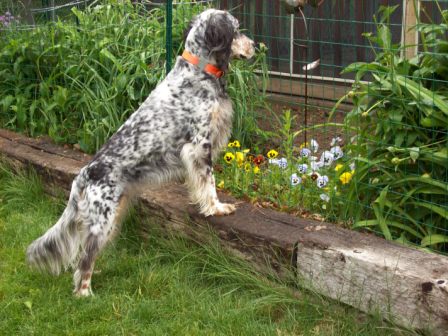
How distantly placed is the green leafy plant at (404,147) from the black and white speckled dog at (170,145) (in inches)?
34.8

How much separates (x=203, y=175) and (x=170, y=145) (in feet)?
0.96

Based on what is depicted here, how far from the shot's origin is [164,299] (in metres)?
4.54

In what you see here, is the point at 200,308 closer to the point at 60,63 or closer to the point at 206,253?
the point at 206,253

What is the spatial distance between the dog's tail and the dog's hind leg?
0.42 feet

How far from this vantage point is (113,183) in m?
4.86

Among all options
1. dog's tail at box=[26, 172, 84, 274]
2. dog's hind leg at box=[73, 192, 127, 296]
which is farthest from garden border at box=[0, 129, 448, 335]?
dog's tail at box=[26, 172, 84, 274]

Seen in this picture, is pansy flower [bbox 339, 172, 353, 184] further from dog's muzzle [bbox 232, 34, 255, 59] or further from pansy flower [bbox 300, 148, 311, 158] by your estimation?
dog's muzzle [bbox 232, 34, 255, 59]

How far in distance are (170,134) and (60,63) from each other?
106 inches

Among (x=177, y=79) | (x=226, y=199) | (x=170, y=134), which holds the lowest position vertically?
(x=226, y=199)

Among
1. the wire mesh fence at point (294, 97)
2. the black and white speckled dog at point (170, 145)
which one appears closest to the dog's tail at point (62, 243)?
the black and white speckled dog at point (170, 145)

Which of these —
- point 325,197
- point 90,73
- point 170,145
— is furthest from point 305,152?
point 90,73

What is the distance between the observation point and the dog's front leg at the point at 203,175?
4.98 m

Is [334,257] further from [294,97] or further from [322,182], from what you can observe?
[294,97]

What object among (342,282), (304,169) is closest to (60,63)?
(304,169)
